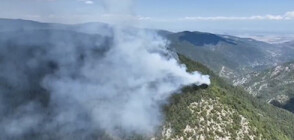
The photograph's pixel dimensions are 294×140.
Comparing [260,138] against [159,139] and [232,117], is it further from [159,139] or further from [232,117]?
[159,139]

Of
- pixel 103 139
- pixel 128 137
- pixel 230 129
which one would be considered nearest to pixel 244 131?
pixel 230 129

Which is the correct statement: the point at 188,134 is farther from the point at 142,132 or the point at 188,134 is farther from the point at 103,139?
the point at 103,139

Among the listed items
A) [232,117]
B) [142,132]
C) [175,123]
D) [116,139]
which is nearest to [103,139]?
[116,139]

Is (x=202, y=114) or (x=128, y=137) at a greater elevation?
(x=202, y=114)

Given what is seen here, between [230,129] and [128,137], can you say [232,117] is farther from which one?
[128,137]

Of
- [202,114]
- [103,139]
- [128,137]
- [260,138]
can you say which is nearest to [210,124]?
[202,114]

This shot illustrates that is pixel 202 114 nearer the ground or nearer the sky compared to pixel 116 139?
nearer the sky

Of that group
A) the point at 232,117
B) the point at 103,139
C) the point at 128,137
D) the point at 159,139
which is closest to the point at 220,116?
the point at 232,117
